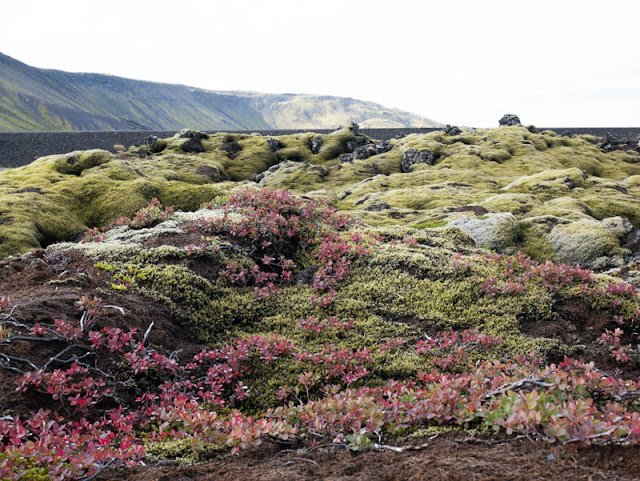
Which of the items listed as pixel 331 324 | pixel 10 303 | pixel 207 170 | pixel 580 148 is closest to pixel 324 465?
pixel 331 324

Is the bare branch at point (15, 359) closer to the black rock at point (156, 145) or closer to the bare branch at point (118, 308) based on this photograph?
the bare branch at point (118, 308)

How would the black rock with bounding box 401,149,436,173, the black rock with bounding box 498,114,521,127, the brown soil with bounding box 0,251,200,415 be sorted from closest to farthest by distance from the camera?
the brown soil with bounding box 0,251,200,415
the black rock with bounding box 401,149,436,173
the black rock with bounding box 498,114,521,127

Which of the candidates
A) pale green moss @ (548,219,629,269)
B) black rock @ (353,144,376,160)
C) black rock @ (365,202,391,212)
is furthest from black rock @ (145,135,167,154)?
pale green moss @ (548,219,629,269)

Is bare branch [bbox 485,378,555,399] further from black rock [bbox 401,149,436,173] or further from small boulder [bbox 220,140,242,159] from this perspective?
Answer: small boulder [bbox 220,140,242,159]

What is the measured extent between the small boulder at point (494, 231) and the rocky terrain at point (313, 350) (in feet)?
0.28

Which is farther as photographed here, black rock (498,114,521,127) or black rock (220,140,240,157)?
black rock (498,114,521,127)

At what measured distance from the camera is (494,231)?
A: 15.8 metres

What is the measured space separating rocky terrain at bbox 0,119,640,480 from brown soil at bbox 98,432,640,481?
2cm

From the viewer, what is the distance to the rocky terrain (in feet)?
12.0

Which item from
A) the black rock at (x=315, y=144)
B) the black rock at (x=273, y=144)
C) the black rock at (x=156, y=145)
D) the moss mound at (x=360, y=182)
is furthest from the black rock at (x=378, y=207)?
the black rock at (x=156, y=145)

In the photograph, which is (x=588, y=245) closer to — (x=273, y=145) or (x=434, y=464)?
(x=434, y=464)

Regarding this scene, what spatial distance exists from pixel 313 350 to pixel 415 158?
4358 centimetres

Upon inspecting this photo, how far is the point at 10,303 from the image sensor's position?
6465mm

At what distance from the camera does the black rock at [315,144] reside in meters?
60.1
